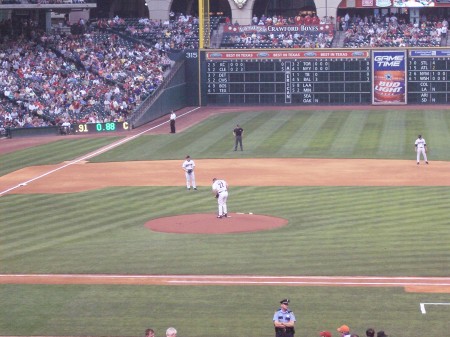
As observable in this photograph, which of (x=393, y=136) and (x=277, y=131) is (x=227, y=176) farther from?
(x=277, y=131)

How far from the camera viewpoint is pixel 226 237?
2870cm

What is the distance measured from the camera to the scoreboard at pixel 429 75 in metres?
63.9

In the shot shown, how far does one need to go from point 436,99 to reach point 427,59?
2.85 metres

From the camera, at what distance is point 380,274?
2348cm

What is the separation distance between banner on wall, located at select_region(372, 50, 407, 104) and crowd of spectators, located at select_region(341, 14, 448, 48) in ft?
6.47

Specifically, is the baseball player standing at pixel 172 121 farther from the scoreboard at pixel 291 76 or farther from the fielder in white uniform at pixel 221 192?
the fielder in white uniform at pixel 221 192

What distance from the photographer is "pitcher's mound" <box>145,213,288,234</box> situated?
29828 millimetres

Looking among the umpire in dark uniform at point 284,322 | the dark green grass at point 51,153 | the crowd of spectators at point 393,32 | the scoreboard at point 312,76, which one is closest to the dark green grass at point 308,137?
the dark green grass at point 51,153

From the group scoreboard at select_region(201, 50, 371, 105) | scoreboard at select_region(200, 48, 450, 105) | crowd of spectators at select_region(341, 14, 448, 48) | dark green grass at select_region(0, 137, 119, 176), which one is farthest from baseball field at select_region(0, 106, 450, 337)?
crowd of spectators at select_region(341, 14, 448, 48)

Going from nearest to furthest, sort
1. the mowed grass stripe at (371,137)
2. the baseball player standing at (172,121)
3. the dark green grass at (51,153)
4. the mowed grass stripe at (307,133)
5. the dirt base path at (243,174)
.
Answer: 1. the dirt base path at (243,174)
2. the dark green grass at (51,153)
3. the mowed grass stripe at (371,137)
4. the mowed grass stripe at (307,133)
5. the baseball player standing at (172,121)

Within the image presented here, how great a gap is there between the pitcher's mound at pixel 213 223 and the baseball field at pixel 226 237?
0.06 metres

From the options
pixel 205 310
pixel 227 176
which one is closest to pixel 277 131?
pixel 227 176

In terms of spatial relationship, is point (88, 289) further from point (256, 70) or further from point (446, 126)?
point (256, 70)

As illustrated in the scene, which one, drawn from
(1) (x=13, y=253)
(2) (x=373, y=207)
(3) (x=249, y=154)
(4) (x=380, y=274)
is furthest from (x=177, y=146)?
(4) (x=380, y=274)
